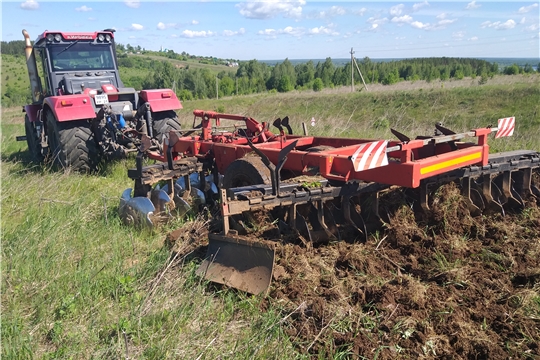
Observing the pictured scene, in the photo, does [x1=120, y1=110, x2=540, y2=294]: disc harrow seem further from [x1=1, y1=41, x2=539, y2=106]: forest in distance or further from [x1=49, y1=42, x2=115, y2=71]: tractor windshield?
[x1=1, y1=41, x2=539, y2=106]: forest in distance

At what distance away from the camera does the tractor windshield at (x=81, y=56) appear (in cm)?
817

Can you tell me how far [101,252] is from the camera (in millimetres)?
4012

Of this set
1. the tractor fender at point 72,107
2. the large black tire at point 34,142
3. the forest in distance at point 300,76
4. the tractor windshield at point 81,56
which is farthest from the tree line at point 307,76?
the tractor fender at point 72,107

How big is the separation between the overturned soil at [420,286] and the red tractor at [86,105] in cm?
385

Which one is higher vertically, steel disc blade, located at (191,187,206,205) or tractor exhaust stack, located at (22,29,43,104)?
tractor exhaust stack, located at (22,29,43,104)

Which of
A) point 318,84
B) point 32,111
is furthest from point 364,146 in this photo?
point 318,84

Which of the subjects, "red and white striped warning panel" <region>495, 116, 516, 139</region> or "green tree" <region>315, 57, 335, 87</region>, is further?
"green tree" <region>315, 57, 335, 87</region>

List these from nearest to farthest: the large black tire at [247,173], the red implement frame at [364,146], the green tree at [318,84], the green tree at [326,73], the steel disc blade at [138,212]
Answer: the red implement frame at [364,146] < the large black tire at [247,173] < the steel disc blade at [138,212] < the green tree at [318,84] < the green tree at [326,73]

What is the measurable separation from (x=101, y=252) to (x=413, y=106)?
53.4ft

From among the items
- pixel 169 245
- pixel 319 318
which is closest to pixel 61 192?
pixel 169 245

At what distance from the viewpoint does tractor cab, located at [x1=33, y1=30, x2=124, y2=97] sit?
8.06 m

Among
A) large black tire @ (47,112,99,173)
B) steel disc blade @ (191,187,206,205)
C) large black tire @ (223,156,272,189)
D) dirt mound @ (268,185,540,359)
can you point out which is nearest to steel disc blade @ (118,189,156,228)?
steel disc blade @ (191,187,206,205)

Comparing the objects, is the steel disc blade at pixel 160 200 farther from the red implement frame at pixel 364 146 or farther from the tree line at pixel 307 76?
the tree line at pixel 307 76

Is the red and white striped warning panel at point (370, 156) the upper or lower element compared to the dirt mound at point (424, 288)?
upper
